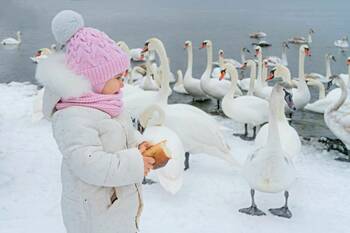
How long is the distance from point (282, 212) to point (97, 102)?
2.89 metres

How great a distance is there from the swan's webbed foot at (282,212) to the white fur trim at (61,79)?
291cm

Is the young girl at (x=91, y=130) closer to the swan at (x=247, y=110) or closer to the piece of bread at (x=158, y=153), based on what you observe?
the piece of bread at (x=158, y=153)

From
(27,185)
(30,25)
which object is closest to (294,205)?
(27,185)

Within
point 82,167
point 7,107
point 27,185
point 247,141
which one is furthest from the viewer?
point 7,107

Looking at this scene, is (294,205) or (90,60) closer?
(90,60)

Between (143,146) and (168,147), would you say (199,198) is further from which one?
(143,146)

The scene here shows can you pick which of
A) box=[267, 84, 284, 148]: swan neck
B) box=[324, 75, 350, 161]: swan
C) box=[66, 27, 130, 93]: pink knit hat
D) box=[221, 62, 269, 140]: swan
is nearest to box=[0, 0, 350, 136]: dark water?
box=[221, 62, 269, 140]: swan

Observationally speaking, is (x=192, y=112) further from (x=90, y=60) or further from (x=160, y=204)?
(x=90, y=60)

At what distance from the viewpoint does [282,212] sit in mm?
4875

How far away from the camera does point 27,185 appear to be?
17.4 feet

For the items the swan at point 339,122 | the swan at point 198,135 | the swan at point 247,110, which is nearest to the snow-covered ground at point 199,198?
the swan at point 198,135

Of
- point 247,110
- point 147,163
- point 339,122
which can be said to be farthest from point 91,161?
point 247,110

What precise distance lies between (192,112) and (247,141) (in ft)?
5.58

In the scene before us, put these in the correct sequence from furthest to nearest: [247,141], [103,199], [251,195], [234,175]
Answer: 1. [247,141]
2. [234,175]
3. [251,195]
4. [103,199]
